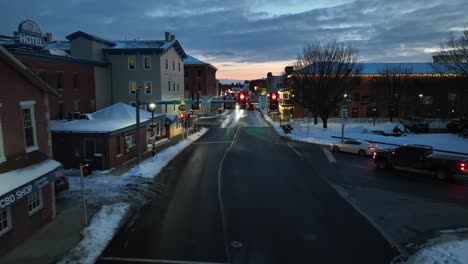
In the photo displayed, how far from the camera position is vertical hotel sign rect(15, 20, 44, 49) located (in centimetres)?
2203

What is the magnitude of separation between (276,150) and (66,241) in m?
25.2

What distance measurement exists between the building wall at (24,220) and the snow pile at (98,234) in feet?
5.86

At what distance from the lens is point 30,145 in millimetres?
15297

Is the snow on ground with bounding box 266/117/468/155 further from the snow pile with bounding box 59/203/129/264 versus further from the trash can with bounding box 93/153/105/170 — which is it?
the snow pile with bounding box 59/203/129/264

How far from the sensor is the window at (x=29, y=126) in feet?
49.3

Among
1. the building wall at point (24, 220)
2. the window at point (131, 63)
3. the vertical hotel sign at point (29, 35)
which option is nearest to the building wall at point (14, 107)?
the building wall at point (24, 220)

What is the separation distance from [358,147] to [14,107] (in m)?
26.1

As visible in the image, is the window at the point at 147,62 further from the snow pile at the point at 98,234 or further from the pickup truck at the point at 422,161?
the snow pile at the point at 98,234

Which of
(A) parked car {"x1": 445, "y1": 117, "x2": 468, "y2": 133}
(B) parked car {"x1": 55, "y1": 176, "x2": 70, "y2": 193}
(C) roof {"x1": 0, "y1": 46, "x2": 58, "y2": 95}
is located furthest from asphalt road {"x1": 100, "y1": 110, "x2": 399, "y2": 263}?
(A) parked car {"x1": 445, "y1": 117, "x2": 468, "y2": 133}

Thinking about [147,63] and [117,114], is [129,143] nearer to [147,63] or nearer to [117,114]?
[117,114]

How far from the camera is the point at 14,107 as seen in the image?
1395cm

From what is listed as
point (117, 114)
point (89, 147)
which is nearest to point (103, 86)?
point (117, 114)

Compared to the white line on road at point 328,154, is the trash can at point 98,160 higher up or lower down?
higher up

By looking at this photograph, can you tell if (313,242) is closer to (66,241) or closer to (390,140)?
(66,241)
